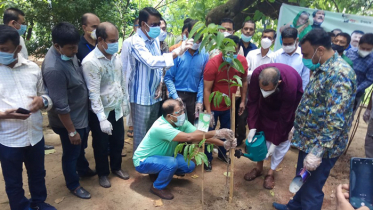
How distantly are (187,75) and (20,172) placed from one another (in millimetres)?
2165

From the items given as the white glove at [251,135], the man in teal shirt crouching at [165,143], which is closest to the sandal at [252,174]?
the white glove at [251,135]

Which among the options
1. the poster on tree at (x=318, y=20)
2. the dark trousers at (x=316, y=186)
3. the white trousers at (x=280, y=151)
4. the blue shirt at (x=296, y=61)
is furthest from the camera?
the poster on tree at (x=318, y=20)

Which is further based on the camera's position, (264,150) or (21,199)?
(264,150)

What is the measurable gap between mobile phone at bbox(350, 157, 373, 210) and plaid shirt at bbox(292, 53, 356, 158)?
23.5 inches

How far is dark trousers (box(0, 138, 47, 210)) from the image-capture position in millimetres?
2268

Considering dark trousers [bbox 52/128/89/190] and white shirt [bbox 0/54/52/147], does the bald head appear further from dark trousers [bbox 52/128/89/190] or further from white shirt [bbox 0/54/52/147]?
white shirt [bbox 0/54/52/147]

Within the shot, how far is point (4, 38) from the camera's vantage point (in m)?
2.01

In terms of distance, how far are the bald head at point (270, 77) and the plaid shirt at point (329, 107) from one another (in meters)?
0.46

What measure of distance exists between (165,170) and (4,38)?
1.96 meters

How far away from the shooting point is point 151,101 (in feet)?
10.7

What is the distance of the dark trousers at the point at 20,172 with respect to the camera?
2.27 metres

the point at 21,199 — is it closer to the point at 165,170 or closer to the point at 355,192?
the point at 165,170

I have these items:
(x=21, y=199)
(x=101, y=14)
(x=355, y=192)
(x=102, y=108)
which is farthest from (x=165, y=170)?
(x=101, y=14)

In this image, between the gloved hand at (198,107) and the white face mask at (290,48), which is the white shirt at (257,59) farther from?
the gloved hand at (198,107)
